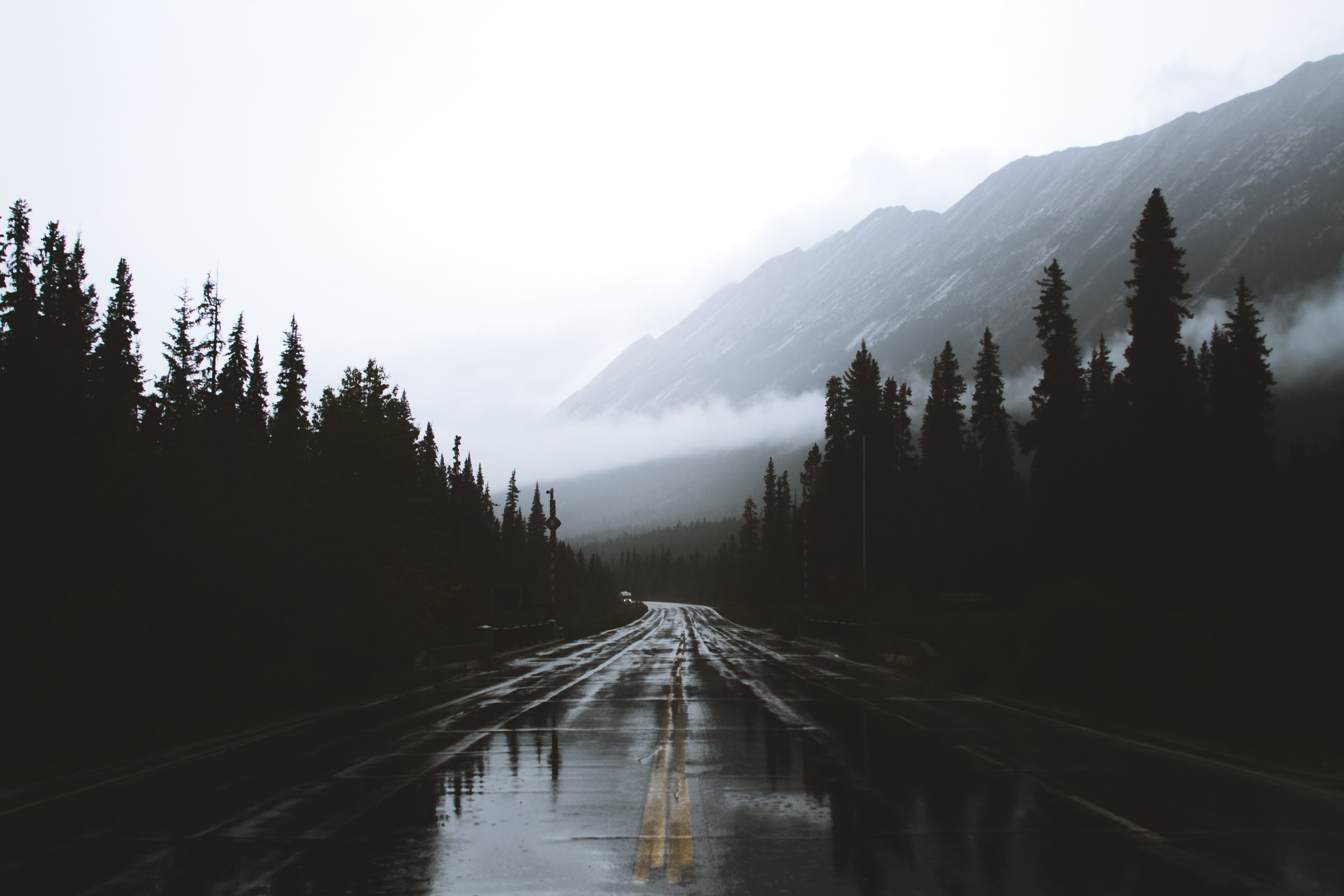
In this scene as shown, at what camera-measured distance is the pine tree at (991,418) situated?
247 feet

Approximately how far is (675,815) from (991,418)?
72.6 metres

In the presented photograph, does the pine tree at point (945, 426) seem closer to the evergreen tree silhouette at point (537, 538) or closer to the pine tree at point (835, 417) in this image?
the pine tree at point (835, 417)

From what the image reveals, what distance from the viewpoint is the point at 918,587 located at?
235 feet

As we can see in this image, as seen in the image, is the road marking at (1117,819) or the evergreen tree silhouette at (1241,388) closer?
the road marking at (1117,819)

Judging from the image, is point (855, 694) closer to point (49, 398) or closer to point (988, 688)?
point (988, 688)

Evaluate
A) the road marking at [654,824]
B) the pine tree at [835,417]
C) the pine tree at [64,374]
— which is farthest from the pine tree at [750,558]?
the road marking at [654,824]

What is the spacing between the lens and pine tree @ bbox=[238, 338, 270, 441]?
2100 inches

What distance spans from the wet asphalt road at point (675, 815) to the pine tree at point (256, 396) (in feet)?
133

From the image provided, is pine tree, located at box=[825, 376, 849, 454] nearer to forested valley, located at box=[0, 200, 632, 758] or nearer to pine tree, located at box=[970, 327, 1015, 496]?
pine tree, located at box=[970, 327, 1015, 496]

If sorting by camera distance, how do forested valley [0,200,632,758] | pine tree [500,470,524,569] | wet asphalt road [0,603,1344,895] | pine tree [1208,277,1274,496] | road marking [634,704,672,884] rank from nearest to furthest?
wet asphalt road [0,603,1344,895] → road marking [634,704,672,884] → forested valley [0,200,632,758] → pine tree [1208,277,1274,496] → pine tree [500,470,524,569]

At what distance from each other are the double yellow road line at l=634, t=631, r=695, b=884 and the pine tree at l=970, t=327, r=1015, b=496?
65.0m

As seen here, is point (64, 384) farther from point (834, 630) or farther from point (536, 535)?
point (536, 535)

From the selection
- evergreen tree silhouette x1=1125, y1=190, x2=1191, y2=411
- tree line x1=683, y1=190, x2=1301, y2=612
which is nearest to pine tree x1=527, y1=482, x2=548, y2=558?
tree line x1=683, y1=190, x2=1301, y2=612

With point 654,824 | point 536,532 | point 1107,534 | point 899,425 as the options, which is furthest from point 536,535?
point 654,824
